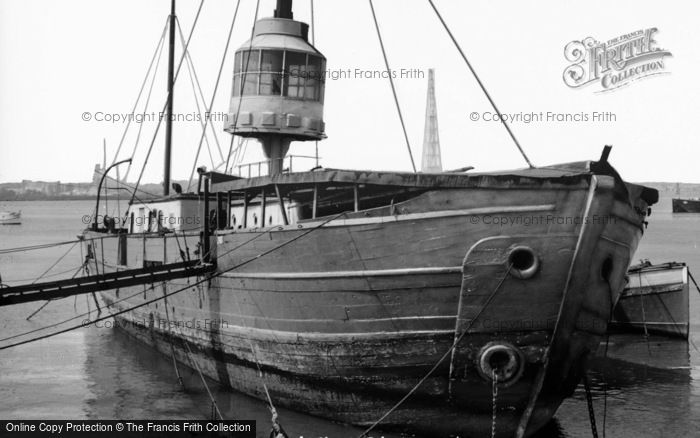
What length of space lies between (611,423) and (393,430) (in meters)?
5.17

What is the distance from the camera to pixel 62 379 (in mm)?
18266

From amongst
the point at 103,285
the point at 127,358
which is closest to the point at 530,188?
the point at 103,285

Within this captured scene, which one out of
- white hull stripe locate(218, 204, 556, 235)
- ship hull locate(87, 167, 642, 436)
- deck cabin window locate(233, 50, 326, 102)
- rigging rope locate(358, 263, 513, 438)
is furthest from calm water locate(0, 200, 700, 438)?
deck cabin window locate(233, 50, 326, 102)

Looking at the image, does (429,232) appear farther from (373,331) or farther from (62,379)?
(62,379)

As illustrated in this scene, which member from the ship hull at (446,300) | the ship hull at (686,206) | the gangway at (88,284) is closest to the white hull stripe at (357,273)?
the ship hull at (446,300)

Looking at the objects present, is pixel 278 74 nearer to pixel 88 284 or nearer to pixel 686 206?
pixel 88 284

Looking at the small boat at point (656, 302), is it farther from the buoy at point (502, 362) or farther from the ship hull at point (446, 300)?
the buoy at point (502, 362)

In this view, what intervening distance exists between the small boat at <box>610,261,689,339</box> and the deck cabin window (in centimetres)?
1284

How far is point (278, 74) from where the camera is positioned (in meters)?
17.7

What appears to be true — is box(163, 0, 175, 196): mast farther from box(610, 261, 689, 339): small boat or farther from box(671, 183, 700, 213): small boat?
box(671, 183, 700, 213): small boat

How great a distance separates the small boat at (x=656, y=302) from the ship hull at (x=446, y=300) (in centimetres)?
1260

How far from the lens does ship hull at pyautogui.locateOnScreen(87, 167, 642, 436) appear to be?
1034cm

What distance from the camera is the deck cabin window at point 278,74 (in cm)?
1767

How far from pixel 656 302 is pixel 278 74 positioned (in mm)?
14955
